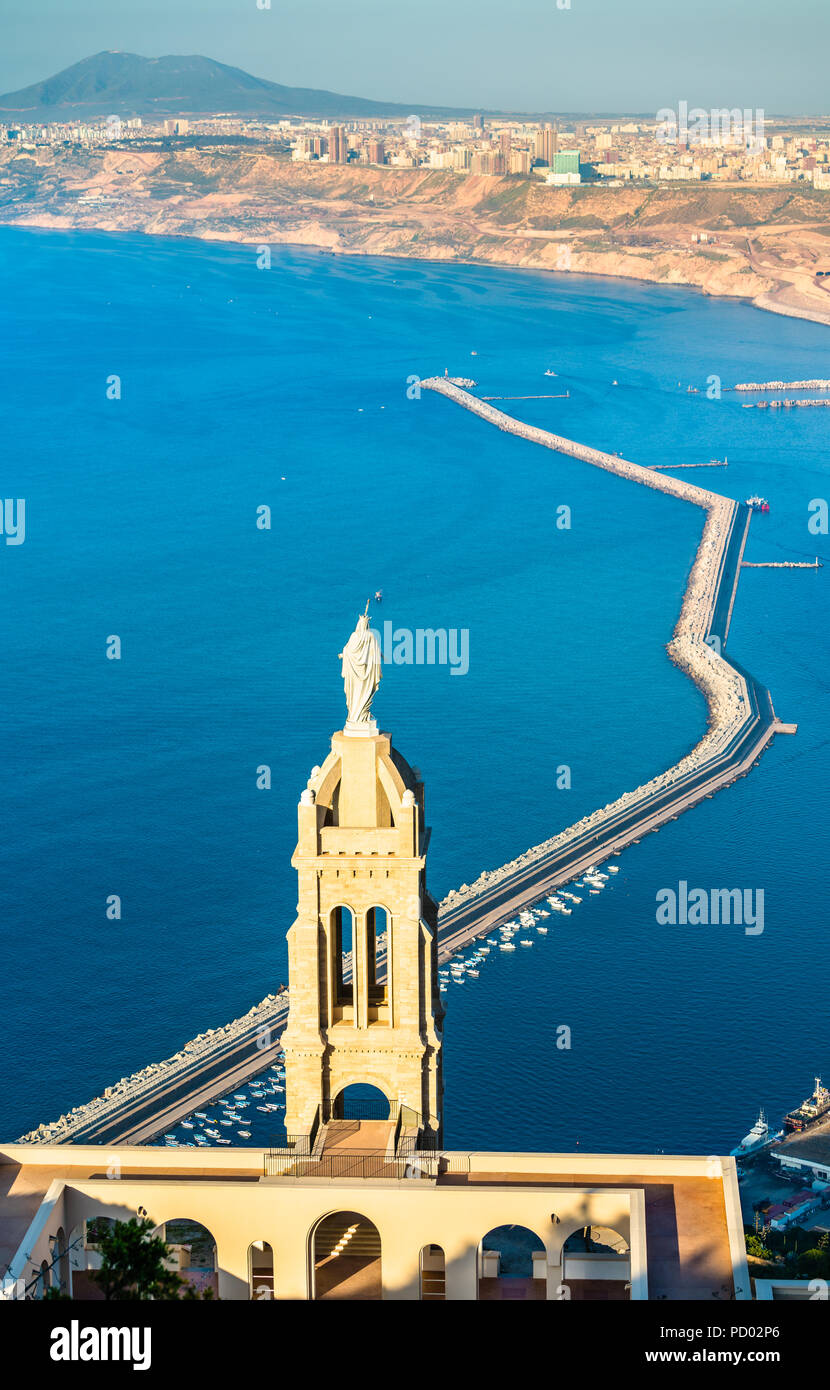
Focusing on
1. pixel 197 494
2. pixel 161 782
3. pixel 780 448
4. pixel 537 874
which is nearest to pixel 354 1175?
A: pixel 537 874

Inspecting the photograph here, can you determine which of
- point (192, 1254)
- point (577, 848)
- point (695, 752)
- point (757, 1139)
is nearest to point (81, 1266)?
point (192, 1254)

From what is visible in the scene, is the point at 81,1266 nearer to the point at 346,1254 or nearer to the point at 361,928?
the point at 346,1254

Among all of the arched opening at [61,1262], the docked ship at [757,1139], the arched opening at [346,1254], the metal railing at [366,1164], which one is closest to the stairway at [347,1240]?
the arched opening at [346,1254]

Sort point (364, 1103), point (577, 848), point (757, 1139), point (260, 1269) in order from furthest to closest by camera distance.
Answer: point (577, 848), point (364, 1103), point (757, 1139), point (260, 1269)

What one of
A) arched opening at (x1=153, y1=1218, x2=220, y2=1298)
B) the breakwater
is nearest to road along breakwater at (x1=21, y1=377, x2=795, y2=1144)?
arched opening at (x1=153, y1=1218, x2=220, y2=1298)

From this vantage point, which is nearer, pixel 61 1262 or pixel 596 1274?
pixel 61 1262

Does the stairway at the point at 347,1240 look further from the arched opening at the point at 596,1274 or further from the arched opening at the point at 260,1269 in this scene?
the arched opening at the point at 596,1274
